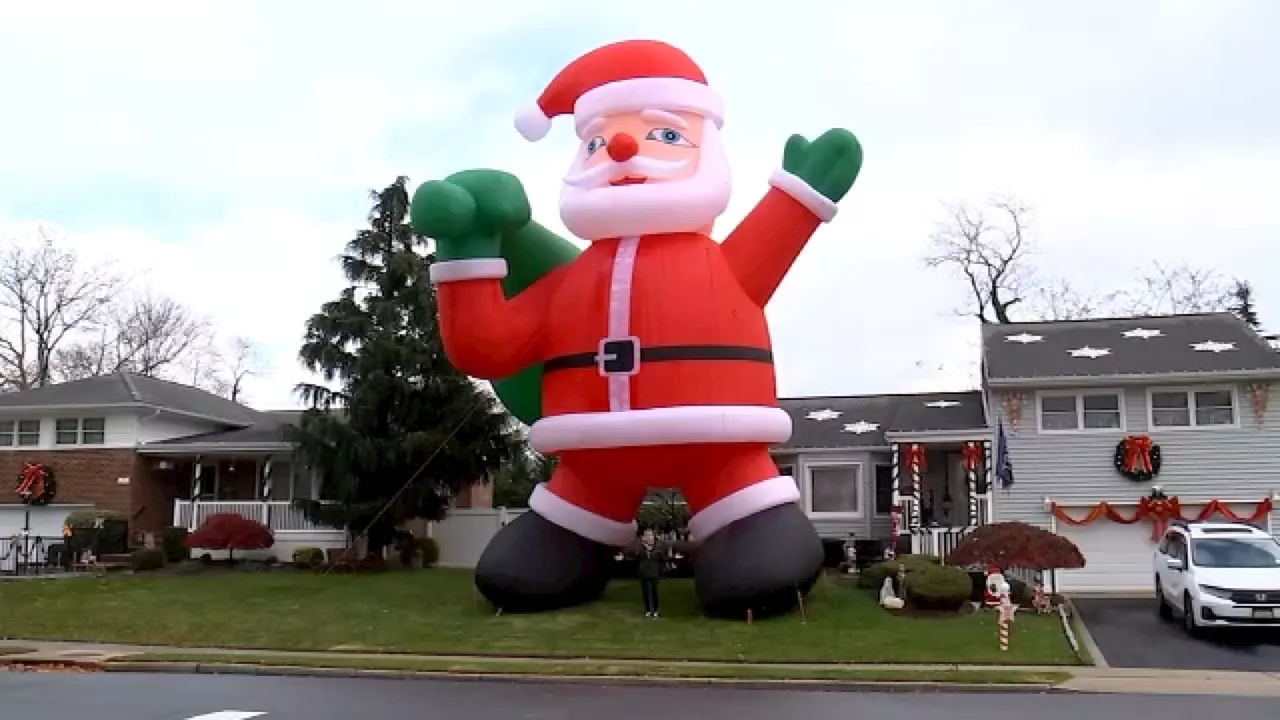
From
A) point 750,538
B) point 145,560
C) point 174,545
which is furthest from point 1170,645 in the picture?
point 174,545

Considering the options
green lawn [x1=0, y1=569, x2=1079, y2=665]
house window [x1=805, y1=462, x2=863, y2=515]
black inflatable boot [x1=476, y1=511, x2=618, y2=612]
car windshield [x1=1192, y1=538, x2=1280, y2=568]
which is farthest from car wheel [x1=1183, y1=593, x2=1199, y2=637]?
house window [x1=805, y1=462, x2=863, y2=515]

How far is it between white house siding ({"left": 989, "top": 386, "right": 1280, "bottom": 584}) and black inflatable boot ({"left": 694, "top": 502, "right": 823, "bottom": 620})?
9.32 m

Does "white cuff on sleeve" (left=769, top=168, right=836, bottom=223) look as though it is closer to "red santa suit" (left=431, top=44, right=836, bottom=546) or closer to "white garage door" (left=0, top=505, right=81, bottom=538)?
"red santa suit" (left=431, top=44, right=836, bottom=546)

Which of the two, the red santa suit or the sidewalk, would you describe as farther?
the red santa suit

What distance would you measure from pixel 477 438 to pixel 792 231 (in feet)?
40.4

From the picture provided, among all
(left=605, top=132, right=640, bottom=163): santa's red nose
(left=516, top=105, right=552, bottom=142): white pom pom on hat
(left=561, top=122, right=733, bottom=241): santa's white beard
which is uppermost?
(left=516, top=105, right=552, bottom=142): white pom pom on hat

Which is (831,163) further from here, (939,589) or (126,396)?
(126,396)

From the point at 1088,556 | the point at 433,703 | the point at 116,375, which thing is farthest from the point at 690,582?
the point at 116,375

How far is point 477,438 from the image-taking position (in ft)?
92.2

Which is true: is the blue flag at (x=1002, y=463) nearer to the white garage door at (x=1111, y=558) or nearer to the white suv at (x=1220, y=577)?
the white garage door at (x=1111, y=558)

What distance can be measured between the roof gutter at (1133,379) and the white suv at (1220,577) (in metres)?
5.49

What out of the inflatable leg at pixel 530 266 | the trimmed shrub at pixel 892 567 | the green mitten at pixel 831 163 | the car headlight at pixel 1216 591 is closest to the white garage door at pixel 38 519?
the inflatable leg at pixel 530 266

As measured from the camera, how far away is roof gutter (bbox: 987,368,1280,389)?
2431 centimetres

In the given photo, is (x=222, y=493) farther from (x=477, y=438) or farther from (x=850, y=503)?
(x=850, y=503)
